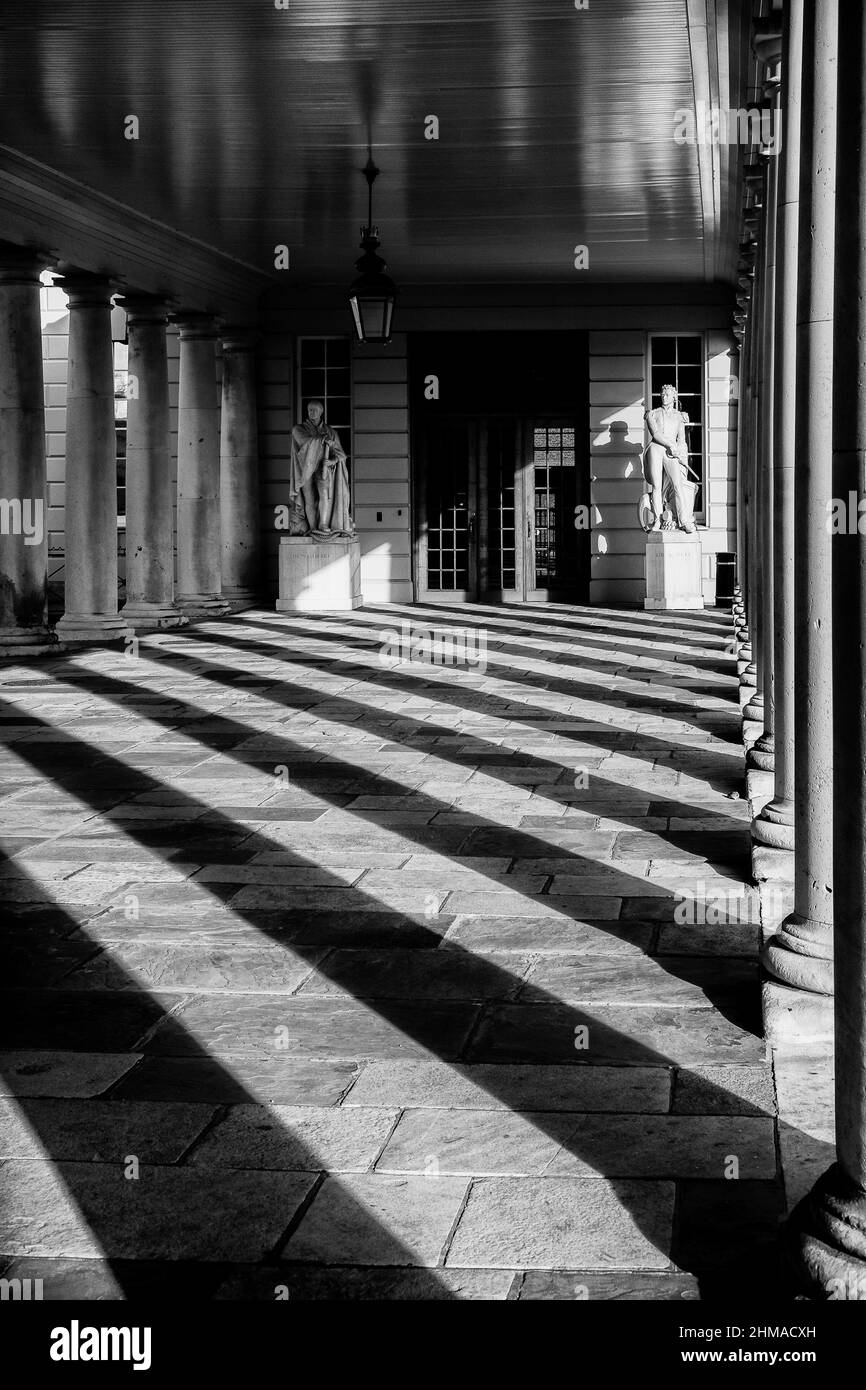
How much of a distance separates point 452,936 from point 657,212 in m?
14.4

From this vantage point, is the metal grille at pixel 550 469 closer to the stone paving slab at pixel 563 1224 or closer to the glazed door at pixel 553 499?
the glazed door at pixel 553 499

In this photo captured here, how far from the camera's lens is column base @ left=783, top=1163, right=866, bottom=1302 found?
3.05 metres

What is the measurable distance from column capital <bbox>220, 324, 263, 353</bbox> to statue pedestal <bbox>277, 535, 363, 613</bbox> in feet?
10.3

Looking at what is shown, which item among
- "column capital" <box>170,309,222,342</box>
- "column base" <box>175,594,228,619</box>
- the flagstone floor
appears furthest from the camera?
"column base" <box>175,594,228,619</box>

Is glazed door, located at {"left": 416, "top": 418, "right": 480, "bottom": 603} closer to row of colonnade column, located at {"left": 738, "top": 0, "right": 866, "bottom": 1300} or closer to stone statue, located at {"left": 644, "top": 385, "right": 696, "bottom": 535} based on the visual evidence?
stone statue, located at {"left": 644, "top": 385, "right": 696, "bottom": 535}

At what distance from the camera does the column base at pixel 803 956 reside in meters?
4.94

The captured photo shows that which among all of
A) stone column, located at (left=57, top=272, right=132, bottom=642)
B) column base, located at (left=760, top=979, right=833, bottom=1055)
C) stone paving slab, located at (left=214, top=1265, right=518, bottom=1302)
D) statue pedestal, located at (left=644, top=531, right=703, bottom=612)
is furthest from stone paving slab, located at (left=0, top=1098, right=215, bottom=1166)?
statue pedestal, located at (left=644, top=531, right=703, bottom=612)

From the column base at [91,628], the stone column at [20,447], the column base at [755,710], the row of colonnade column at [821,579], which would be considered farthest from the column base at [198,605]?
the row of colonnade column at [821,579]

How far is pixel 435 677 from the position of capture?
15023 mm

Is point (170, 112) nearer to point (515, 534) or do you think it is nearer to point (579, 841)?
point (579, 841)

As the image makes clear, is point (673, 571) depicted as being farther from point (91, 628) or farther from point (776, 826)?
point (776, 826)

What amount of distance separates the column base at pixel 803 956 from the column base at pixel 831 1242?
1.72 m

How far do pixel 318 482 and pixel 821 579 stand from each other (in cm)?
1811
